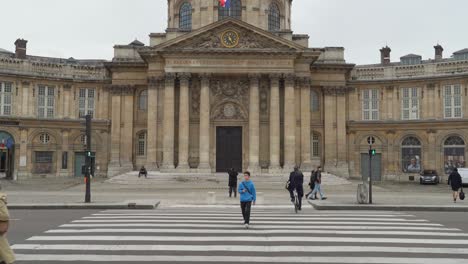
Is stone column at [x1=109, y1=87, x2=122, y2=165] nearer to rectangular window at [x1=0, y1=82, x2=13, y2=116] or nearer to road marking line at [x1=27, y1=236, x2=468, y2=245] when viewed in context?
rectangular window at [x1=0, y1=82, x2=13, y2=116]

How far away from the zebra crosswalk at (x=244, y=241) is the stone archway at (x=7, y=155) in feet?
120

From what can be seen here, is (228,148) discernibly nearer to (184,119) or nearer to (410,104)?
(184,119)

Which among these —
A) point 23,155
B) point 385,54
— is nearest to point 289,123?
point 385,54

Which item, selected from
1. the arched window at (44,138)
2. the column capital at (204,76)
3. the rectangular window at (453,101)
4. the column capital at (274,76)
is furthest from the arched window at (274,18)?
the arched window at (44,138)

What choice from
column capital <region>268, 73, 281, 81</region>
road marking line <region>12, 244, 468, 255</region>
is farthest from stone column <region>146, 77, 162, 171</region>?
road marking line <region>12, 244, 468, 255</region>

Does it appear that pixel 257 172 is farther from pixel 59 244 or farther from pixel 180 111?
pixel 59 244

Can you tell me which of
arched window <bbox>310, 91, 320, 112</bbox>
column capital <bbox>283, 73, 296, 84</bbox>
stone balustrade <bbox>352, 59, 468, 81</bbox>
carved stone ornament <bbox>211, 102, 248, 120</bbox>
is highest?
stone balustrade <bbox>352, 59, 468, 81</bbox>

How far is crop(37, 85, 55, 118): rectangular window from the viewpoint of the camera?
173 ft

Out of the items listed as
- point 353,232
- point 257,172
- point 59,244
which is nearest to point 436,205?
point 353,232

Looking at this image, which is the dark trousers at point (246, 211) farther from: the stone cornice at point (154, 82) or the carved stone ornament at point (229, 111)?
the stone cornice at point (154, 82)

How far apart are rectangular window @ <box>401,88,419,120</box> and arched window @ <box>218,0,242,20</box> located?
1812 cm

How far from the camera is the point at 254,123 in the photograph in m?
45.9

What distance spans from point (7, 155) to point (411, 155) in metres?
39.4

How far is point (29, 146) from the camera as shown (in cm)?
5184
